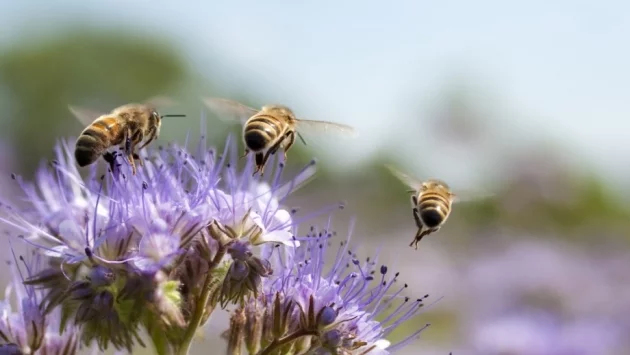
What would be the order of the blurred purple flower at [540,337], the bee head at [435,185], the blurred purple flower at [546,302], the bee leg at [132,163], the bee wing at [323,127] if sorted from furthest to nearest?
the blurred purple flower at [546,302] → the blurred purple flower at [540,337] → the bee head at [435,185] → the bee wing at [323,127] → the bee leg at [132,163]

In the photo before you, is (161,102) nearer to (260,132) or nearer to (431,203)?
(260,132)

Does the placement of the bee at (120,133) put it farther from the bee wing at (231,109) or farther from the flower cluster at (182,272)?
the bee wing at (231,109)

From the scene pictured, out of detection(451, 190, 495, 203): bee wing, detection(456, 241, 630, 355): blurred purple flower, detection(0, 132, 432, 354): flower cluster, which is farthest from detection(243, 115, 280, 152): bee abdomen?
detection(456, 241, 630, 355): blurred purple flower

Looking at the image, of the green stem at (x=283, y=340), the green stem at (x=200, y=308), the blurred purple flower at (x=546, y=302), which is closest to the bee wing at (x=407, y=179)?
the green stem at (x=283, y=340)

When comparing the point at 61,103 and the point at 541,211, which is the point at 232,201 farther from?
the point at 61,103

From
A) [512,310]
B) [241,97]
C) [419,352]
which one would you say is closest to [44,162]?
[419,352]

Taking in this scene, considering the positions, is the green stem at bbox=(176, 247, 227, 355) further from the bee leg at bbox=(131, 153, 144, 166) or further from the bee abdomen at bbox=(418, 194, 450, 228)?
the bee abdomen at bbox=(418, 194, 450, 228)
